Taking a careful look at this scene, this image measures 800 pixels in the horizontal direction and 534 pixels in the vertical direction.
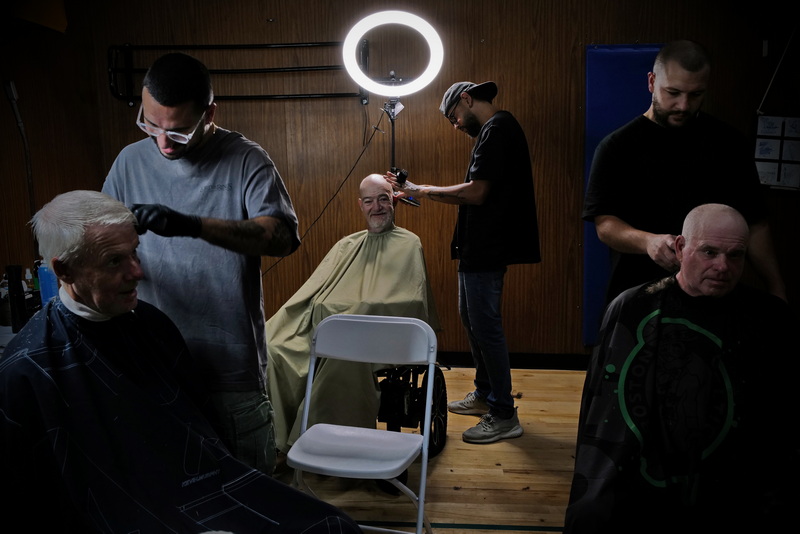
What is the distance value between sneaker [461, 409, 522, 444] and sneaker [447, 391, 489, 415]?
0.80 ft

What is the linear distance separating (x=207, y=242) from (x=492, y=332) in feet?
5.72

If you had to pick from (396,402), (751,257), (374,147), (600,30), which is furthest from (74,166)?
(751,257)

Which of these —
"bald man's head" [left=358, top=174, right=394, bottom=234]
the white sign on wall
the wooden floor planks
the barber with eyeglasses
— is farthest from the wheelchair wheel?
the white sign on wall

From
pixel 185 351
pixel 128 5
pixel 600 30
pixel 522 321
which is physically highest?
pixel 128 5

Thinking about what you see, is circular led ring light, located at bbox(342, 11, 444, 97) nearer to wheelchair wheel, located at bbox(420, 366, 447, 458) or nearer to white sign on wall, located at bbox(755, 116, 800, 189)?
wheelchair wheel, located at bbox(420, 366, 447, 458)

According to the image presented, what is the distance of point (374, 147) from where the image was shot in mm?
3734

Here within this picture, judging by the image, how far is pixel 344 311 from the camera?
8.50 feet

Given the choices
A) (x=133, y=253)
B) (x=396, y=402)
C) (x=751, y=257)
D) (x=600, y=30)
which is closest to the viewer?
(x=133, y=253)

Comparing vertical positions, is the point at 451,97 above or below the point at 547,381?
above

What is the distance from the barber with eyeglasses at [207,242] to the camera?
1276 mm

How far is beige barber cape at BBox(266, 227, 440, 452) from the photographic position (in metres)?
2.36

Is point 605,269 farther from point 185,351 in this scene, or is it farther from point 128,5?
point 128,5

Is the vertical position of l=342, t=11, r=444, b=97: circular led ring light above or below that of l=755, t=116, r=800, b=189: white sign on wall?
above

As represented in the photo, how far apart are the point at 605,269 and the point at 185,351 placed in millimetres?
2823
